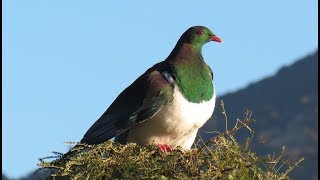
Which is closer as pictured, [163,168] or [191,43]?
[163,168]

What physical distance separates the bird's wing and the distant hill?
214ft

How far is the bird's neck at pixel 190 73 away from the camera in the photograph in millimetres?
8977

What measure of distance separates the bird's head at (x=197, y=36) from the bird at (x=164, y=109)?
36 cm

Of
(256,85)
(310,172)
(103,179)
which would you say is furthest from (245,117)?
(256,85)

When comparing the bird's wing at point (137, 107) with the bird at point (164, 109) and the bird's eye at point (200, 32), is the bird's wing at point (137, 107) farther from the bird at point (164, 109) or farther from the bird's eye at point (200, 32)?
the bird's eye at point (200, 32)

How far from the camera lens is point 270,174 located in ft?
23.8

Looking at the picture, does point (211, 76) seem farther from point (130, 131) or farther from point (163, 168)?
point (163, 168)

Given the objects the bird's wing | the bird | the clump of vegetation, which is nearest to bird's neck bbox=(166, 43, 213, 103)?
the bird

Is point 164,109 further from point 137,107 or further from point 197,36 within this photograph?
point 197,36

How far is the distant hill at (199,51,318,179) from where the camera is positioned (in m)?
82.7

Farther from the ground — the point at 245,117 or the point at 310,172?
the point at 245,117

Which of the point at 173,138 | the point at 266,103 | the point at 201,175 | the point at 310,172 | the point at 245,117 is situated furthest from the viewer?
the point at 266,103

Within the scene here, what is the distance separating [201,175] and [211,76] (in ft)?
7.98

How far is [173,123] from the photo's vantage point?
886 cm
